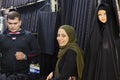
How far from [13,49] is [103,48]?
1234 mm

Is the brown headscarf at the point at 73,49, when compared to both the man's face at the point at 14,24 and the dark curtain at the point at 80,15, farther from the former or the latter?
the man's face at the point at 14,24

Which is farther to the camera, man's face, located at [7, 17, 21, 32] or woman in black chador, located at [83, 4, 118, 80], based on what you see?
man's face, located at [7, 17, 21, 32]

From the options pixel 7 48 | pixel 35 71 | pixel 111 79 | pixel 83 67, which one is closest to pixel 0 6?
pixel 35 71

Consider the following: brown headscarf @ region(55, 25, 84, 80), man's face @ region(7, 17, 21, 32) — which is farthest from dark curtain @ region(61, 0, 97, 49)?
man's face @ region(7, 17, 21, 32)

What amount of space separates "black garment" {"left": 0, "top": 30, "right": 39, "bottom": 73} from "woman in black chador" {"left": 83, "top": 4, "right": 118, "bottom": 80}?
988 mm

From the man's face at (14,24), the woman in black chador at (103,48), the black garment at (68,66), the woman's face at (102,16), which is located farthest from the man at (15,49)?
the woman's face at (102,16)

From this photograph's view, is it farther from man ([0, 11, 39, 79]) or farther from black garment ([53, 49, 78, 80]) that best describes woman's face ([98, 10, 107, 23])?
man ([0, 11, 39, 79])

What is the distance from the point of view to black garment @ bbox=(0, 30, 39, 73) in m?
3.61

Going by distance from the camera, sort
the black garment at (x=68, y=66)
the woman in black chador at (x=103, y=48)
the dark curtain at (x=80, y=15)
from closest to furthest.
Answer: the woman in black chador at (x=103, y=48) → the black garment at (x=68, y=66) → the dark curtain at (x=80, y=15)

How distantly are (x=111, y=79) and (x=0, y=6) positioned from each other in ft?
12.0

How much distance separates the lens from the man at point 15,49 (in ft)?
11.8

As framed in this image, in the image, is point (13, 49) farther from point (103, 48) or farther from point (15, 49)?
point (103, 48)

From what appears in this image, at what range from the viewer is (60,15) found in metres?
4.03

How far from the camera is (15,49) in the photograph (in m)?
3.61
